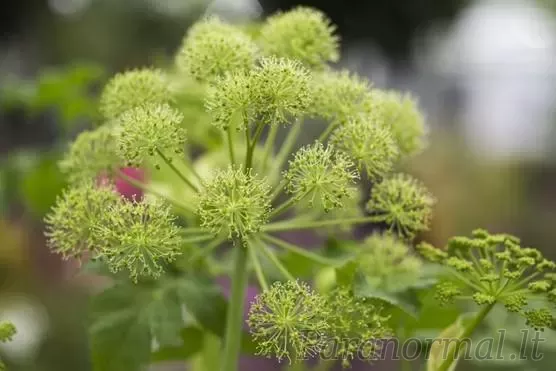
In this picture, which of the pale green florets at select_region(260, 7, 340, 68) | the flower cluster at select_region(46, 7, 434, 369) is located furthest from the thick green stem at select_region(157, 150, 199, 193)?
the pale green florets at select_region(260, 7, 340, 68)

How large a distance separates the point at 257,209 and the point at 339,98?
0.11 m

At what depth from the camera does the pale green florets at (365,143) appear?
0.41 meters

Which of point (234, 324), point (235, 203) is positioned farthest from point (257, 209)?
point (234, 324)

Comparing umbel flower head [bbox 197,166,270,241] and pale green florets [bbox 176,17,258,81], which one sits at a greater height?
pale green florets [bbox 176,17,258,81]

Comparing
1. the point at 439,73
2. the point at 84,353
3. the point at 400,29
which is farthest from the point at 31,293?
the point at 400,29

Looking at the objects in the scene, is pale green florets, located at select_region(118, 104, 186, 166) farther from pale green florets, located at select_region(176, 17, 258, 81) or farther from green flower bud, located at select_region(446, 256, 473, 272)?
green flower bud, located at select_region(446, 256, 473, 272)

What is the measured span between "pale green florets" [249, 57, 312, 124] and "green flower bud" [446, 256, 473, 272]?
118mm

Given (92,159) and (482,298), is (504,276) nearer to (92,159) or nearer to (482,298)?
(482,298)

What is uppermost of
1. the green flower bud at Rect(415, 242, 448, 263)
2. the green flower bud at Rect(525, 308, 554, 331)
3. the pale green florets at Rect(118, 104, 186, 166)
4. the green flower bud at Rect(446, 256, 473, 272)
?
the pale green florets at Rect(118, 104, 186, 166)

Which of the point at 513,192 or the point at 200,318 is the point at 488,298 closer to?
the point at 200,318

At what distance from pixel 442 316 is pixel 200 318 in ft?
0.60

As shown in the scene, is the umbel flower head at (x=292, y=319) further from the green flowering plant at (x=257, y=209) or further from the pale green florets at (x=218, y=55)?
the pale green florets at (x=218, y=55)

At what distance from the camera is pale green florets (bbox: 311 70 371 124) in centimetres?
44

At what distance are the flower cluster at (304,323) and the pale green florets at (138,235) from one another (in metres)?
0.05
